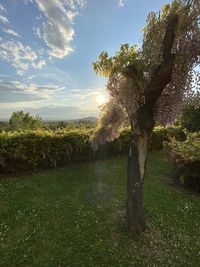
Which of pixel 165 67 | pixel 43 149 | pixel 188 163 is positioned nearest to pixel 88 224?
pixel 165 67

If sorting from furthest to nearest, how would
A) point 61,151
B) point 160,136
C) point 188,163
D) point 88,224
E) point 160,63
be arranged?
point 160,136, point 61,151, point 188,163, point 88,224, point 160,63

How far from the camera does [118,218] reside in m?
5.09

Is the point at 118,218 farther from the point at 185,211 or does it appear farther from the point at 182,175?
the point at 182,175

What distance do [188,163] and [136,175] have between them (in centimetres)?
334

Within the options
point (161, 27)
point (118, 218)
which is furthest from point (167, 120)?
point (118, 218)

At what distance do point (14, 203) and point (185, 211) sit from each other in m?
4.15

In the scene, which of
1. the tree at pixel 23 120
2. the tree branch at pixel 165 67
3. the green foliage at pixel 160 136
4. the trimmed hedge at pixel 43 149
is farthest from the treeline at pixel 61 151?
the tree at pixel 23 120

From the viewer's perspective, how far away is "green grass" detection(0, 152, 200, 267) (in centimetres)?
397

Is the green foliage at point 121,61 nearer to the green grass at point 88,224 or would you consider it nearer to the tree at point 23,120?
the green grass at point 88,224

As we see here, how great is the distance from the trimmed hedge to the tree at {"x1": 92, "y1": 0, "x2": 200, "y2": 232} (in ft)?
14.2

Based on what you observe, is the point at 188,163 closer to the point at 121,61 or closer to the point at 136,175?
the point at 136,175

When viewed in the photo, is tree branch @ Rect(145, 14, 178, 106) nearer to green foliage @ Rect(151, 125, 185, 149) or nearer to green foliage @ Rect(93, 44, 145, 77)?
green foliage @ Rect(93, 44, 145, 77)

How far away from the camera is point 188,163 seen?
717 centimetres

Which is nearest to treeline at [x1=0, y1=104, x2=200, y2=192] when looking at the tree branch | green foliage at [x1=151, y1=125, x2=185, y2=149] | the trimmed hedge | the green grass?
the trimmed hedge
